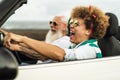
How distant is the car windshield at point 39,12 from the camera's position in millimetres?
2756

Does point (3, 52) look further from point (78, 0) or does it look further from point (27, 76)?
point (78, 0)

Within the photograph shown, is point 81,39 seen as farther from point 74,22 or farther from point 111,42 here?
point 111,42

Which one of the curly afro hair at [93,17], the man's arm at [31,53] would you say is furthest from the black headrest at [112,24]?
the man's arm at [31,53]

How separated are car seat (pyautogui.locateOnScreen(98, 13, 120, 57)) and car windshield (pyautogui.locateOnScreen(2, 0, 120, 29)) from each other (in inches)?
14.2

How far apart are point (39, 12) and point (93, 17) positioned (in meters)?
0.65

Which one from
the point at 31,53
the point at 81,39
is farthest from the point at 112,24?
the point at 31,53

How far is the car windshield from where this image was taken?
108 inches

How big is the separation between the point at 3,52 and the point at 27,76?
74 centimetres

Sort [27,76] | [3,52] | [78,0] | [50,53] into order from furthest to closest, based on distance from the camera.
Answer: [78,0] < [50,53] < [27,76] < [3,52]

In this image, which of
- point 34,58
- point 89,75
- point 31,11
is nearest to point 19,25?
point 31,11

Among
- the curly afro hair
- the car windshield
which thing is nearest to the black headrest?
the curly afro hair

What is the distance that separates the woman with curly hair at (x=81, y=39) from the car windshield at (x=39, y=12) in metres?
0.08

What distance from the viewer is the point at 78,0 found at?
10.4 feet

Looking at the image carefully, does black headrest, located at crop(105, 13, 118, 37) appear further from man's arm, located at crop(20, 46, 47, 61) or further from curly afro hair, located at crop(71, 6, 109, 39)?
man's arm, located at crop(20, 46, 47, 61)
